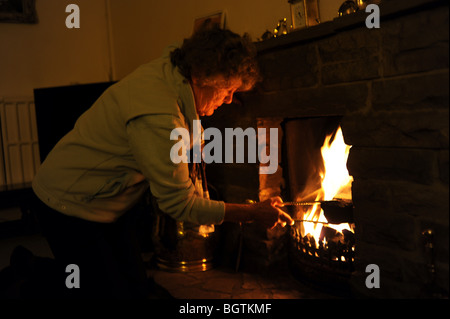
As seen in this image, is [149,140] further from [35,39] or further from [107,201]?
[35,39]

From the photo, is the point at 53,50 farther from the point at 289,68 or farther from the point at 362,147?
the point at 362,147

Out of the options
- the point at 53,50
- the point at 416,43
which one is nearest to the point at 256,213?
the point at 416,43

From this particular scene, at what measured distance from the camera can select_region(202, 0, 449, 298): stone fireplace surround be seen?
1.34m

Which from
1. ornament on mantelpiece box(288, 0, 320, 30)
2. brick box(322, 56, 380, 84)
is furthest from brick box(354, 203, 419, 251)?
ornament on mantelpiece box(288, 0, 320, 30)

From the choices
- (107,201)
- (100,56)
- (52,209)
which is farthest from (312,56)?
(100,56)

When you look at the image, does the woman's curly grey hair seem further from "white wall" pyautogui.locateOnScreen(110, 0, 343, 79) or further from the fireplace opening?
the fireplace opening

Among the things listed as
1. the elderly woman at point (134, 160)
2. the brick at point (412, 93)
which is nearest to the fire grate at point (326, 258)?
the elderly woman at point (134, 160)

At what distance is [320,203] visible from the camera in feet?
6.19

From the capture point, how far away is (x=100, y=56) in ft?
11.5

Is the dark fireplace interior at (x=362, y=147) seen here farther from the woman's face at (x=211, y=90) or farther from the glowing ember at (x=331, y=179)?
the woman's face at (x=211, y=90)

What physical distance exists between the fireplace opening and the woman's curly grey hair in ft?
2.07

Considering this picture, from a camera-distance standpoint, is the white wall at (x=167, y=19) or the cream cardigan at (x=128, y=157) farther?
the white wall at (x=167, y=19)

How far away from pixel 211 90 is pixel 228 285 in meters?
0.97

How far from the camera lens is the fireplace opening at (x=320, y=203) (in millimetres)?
1799
